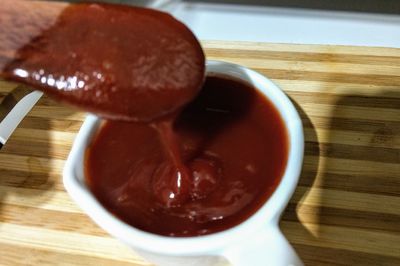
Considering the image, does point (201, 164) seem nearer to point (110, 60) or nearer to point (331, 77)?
point (110, 60)

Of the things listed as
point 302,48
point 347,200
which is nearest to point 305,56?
point 302,48

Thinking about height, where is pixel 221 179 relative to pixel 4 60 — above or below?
below

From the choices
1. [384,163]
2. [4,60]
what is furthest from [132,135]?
[384,163]

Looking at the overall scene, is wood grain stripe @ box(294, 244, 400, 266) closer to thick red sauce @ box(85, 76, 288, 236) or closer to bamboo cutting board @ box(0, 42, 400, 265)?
bamboo cutting board @ box(0, 42, 400, 265)

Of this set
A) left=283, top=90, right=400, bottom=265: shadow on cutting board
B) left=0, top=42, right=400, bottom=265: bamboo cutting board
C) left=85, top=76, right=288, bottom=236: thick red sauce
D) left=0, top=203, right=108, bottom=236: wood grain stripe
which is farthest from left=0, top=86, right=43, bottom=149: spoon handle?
left=283, top=90, right=400, bottom=265: shadow on cutting board

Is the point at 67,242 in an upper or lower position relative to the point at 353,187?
lower

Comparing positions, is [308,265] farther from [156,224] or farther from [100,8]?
[100,8]
